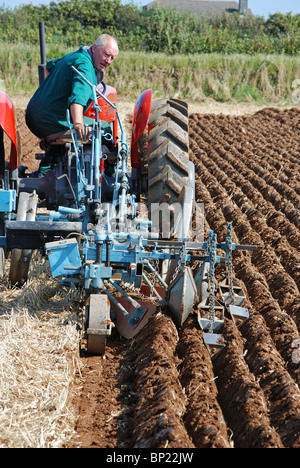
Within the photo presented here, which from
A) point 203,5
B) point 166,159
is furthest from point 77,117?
point 203,5

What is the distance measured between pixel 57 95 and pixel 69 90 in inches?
3.9

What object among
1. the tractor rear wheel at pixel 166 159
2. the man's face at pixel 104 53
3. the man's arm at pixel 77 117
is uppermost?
the man's face at pixel 104 53

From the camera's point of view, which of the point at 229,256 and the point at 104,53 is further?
the point at 104,53

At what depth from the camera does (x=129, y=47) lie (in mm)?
19859

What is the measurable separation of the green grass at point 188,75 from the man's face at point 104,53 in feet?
34.9

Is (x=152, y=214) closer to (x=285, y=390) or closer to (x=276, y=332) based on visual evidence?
(x=276, y=332)

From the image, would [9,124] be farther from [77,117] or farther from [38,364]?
[38,364]

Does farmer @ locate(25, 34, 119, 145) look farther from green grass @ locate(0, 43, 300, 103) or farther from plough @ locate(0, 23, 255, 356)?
green grass @ locate(0, 43, 300, 103)

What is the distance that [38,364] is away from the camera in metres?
3.24

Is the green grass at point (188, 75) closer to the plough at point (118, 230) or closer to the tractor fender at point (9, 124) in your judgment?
the plough at point (118, 230)

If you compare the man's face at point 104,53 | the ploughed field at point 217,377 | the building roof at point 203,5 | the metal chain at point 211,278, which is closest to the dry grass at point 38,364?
the ploughed field at point 217,377

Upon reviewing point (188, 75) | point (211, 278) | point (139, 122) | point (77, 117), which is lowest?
point (188, 75)

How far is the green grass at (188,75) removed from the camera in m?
14.9

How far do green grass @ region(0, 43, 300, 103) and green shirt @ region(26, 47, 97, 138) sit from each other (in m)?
10.5
